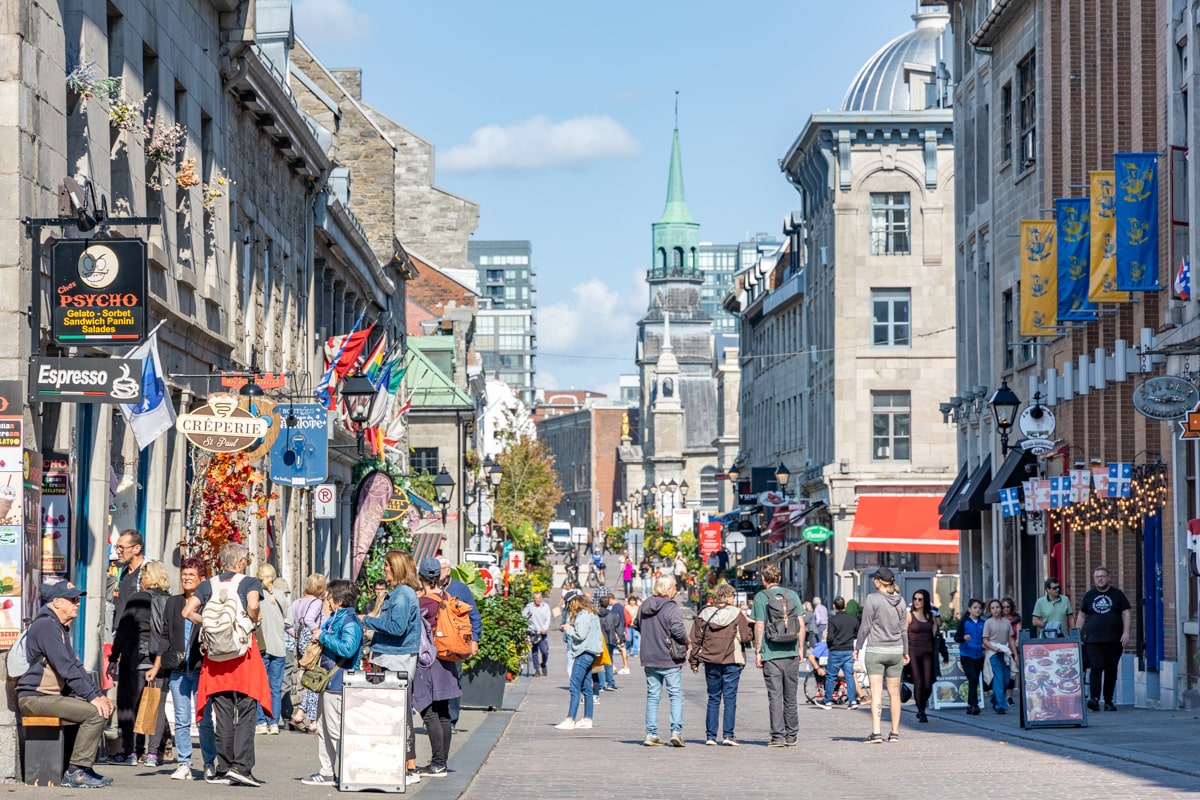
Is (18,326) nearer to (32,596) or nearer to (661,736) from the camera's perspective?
(32,596)

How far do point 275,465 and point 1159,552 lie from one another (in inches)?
471

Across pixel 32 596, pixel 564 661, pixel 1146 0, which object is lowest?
pixel 564 661

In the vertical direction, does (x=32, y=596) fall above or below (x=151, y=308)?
below

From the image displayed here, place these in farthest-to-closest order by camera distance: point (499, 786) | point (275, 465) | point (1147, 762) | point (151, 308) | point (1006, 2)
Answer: point (1006, 2) → point (275, 465) → point (151, 308) → point (1147, 762) → point (499, 786)

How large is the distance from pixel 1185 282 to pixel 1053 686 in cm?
586

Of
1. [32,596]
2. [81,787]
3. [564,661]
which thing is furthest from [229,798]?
[564,661]

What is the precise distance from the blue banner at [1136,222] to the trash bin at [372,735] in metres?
14.8

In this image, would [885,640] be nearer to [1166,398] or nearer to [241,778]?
[1166,398]

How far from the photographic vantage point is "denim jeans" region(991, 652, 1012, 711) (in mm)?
25594

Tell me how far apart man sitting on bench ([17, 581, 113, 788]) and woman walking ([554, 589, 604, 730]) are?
9048mm

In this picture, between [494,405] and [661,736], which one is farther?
[494,405]

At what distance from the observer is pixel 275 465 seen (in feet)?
85.5

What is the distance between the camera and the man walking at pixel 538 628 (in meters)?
38.4

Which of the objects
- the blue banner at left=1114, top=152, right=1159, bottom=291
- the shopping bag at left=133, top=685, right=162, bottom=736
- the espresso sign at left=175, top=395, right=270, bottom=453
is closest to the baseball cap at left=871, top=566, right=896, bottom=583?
the espresso sign at left=175, top=395, right=270, bottom=453
